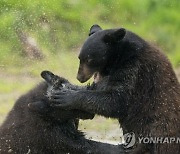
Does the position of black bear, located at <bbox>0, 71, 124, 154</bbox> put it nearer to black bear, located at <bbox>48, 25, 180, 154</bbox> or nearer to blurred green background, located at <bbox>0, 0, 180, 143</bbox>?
black bear, located at <bbox>48, 25, 180, 154</bbox>

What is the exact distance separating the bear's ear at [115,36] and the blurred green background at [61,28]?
723cm

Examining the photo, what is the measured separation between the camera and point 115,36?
382 inches

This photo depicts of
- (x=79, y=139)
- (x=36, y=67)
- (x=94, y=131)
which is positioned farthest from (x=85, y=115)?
(x=36, y=67)

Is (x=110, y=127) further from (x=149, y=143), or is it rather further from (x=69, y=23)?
(x=69, y=23)

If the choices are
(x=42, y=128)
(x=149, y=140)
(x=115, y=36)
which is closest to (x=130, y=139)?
(x=149, y=140)

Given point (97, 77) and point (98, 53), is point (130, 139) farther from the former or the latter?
point (98, 53)

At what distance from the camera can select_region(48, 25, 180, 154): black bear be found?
9.45 meters

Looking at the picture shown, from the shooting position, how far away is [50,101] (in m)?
9.67

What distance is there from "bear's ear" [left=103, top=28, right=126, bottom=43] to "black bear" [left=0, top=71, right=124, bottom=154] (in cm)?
82

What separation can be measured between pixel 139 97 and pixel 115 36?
93cm

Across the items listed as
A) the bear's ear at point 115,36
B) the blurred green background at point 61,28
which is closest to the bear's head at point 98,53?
the bear's ear at point 115,36

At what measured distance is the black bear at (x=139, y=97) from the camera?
31.0ft

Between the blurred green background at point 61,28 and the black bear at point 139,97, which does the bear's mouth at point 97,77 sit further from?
the blurred green background at point 61,28

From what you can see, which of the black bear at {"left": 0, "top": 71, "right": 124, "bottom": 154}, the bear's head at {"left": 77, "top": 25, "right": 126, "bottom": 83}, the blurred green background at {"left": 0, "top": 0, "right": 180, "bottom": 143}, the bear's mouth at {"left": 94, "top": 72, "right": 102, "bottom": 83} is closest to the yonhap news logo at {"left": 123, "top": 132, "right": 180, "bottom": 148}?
the black bear at {"left": 0, "top": 71, "right": 124, "bottom": 154}
